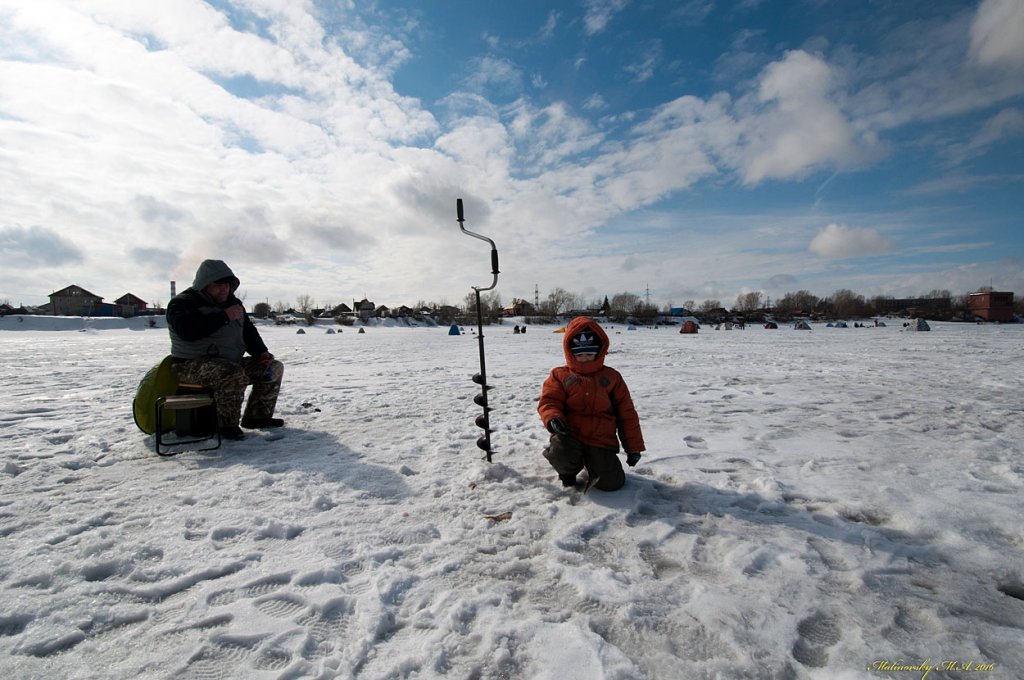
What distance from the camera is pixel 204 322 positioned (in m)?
4.38

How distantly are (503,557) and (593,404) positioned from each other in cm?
130

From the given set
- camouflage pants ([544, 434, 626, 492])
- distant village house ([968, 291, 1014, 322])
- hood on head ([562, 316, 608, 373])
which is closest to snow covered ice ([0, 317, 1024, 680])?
camouflage pants ([544, 434, 626, 492])

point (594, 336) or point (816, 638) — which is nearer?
point (816, 638)

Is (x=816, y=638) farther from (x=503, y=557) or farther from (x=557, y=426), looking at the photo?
(x=557, y=426)

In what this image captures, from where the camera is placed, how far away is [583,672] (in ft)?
5.46

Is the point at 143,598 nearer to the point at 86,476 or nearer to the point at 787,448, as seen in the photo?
the point at 86,476

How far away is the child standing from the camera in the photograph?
330 cm

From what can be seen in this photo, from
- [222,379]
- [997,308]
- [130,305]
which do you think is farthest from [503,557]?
[130,305]

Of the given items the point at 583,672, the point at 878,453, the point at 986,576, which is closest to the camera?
the point at 583,672

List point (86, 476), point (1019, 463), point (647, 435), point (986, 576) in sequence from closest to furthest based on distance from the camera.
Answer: point (986, 576) < point (86, 476) < point (1019, 463) < point (647, 435)

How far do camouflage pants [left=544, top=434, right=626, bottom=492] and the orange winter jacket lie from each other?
60 mm

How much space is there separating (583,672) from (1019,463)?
4.72m

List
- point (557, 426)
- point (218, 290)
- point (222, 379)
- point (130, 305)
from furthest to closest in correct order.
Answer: point (130, 305)
point (218, 290)
point (222, 379)
point (557, 426)

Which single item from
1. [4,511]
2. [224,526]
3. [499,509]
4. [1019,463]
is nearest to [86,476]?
[4,511]
